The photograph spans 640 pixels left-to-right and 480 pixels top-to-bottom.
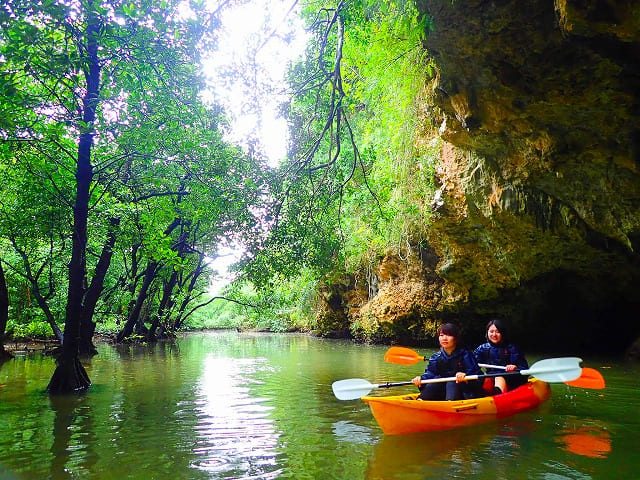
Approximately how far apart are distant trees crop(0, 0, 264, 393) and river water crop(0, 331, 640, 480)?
1930 millimetres

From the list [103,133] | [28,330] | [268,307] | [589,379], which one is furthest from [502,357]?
[28,330]

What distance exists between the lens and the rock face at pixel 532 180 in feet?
20.2

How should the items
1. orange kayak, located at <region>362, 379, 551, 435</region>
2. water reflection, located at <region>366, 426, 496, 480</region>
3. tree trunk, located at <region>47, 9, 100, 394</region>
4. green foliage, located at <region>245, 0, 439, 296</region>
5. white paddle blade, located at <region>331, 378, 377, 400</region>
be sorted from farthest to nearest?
tree trunk, located at <region>47, 9, 100, 394</region> < green foliage, located at <region>245, 0, 439, 296</region> < white paddle blade, located at <region>331, 378, 377, 400</region> < orange kayak, located at <region>362, 379, 551, 435</region> < water reflection, located at <region>366, 426, 496, 480</region>

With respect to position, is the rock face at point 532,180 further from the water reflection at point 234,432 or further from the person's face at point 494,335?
the water reflection at point 234,432

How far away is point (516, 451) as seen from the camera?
427 cm

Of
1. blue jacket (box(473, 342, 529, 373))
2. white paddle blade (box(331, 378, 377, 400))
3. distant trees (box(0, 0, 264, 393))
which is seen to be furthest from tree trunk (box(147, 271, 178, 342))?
blue jacket (box(473, 342, 529, 373))

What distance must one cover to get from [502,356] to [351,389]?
2132 millimetres

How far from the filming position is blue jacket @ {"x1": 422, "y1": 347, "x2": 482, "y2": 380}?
532cm

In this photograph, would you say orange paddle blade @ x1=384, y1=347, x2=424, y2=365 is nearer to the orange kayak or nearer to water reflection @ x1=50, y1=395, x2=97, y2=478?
the orange kayak

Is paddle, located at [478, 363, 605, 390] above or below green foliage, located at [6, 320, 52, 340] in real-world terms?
below

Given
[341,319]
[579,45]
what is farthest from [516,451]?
[341,319]

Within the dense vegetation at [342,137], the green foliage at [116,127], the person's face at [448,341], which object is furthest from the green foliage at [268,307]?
the person's face at [448,341]

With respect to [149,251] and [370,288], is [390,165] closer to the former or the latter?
[149,251]

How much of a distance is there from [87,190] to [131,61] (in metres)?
2.61
